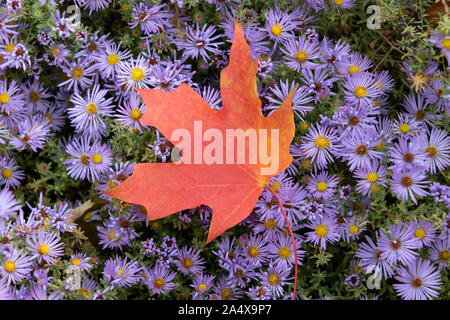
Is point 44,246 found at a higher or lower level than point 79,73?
lower

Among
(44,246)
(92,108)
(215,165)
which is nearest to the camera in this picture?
(215,165)

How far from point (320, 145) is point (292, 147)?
64 millimetres

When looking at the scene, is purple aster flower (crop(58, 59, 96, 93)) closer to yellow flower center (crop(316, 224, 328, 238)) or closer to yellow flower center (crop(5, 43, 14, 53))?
yellow flower center (crop(5, 43, 14, 53))

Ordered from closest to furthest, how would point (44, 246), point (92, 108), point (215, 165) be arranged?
point (215, 165)
point (44, 246)
point (92, 108)

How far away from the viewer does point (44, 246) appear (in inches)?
40.3

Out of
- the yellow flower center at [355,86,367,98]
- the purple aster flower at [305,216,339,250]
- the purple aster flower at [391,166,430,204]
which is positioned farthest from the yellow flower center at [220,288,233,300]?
the yellow flower center at [355,86,367,98]

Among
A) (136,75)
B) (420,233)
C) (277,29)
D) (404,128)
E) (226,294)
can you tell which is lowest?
(226,294)

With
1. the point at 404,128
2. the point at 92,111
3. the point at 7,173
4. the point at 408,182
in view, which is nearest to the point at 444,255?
the point at 408,182

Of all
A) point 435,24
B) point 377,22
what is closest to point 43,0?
point 377,22

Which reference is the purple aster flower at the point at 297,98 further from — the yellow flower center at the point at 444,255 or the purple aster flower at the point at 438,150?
the yellow flower center at the point at 444,255

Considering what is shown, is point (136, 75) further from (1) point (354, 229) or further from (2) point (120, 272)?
(1) point (354, 229)

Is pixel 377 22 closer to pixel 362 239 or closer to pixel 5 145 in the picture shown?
pixel 362 239

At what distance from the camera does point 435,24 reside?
3.57ft

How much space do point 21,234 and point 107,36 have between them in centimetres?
47
